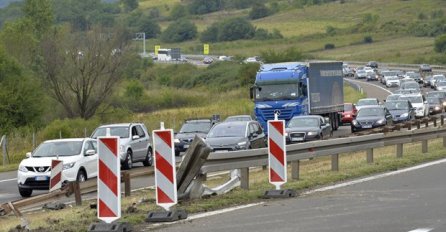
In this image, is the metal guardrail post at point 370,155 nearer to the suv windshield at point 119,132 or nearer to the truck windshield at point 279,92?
the suv windshield at point 119,132

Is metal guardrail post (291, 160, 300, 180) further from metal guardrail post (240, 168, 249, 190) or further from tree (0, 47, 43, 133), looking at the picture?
tree (0, 47, 43, 133)

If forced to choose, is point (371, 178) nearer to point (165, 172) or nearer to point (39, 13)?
point (165, 172)

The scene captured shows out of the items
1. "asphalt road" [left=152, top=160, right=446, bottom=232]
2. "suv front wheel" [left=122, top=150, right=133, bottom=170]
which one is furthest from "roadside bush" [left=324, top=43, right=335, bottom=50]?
"asphalt road" [left=152, top=160, right=446, bottom=232]

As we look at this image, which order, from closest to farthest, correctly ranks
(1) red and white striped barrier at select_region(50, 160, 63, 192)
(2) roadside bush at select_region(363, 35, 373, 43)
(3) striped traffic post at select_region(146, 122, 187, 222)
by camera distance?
(3) striped traffic post at select_region(146, 122, 187, 222) < (1) red and white striped barrier at select_region(50, 160, 63, 192) < (2) roadside bush at select_region(363, 35, 373, 43)

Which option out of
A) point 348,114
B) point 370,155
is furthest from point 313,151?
point 348,114

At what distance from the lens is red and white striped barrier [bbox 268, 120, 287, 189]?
59.6ft

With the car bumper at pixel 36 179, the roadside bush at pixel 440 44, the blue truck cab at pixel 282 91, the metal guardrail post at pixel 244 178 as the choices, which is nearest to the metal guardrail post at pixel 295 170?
the metal guardrail post at pixel 244 178

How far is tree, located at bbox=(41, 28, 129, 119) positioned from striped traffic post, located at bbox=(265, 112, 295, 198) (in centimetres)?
4932

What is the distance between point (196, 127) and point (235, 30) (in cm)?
15230

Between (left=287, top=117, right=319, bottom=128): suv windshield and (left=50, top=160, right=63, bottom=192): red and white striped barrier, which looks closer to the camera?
(left=50, top=160, right=63, bottom=192): red and white striped barrier

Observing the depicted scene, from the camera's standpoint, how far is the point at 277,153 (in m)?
18.3

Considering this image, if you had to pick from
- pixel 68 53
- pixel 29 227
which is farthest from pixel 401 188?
pixel 68 53

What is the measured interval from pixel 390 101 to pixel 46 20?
81.9m

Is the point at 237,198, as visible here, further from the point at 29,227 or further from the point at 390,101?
the point at 390,101
